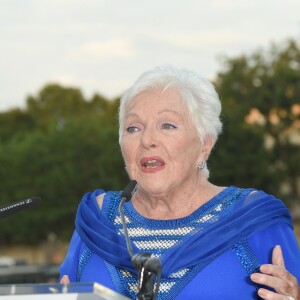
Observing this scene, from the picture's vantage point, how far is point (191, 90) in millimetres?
4359

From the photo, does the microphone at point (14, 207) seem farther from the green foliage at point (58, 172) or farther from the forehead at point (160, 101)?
the green foliage at point (58, 172)

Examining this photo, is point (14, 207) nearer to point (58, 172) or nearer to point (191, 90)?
point (191, 90)

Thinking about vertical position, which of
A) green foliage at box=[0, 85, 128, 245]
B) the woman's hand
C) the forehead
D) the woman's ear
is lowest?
the woman's hand

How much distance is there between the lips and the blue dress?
0.88 feet

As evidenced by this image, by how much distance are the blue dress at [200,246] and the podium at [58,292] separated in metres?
1.08

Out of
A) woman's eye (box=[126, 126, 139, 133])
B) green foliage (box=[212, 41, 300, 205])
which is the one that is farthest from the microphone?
green foliage (box=[212, 41, 300, 205])

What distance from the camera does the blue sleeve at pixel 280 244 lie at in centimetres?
408

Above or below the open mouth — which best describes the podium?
below

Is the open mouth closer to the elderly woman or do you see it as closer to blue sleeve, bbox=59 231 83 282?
the elderly woman

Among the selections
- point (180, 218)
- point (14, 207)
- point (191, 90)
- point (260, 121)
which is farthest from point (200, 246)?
point (260, 121)

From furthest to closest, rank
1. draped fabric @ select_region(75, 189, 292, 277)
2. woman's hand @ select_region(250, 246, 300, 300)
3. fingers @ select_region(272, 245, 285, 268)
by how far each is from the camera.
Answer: draped fabric @ select_region(75, 189, 292, 277), fingers @ select_region(272, 245, 285, 268), woman's hand @ select_region(250, 246, 300, 300)

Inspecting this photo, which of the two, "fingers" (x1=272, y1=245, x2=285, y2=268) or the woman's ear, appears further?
the woman's ear

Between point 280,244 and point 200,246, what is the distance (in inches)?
13.7

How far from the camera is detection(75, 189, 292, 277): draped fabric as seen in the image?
13.4 feet
